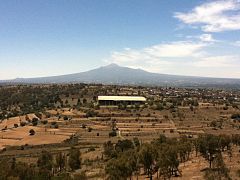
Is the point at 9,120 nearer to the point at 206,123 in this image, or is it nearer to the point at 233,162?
the point at 206,123

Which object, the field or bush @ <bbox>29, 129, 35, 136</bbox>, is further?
bush @ <bbox>29, 129, 35, 136</bbox>

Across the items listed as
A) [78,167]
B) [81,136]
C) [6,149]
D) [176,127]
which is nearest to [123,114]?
[176,127]

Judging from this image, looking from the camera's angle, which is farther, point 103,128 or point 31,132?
point 103,128

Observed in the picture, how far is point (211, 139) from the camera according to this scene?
52.2 metres

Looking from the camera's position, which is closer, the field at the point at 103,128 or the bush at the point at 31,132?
the field at the point at 103,128

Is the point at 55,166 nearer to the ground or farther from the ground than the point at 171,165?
nearer to the ground

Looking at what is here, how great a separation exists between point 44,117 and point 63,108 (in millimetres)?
19038

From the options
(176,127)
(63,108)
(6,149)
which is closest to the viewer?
(6,149)

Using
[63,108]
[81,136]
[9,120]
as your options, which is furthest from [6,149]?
[63,108]

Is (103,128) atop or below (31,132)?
atop

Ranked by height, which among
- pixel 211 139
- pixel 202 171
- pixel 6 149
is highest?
pixel 211 139

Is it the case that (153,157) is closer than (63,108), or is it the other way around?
(153,157)

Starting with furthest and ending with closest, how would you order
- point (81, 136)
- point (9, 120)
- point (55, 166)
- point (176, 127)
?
point (9, 120)
point (176, 127)
point (81, 136)
point (55, 166)

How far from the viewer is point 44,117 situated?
13400 cm
